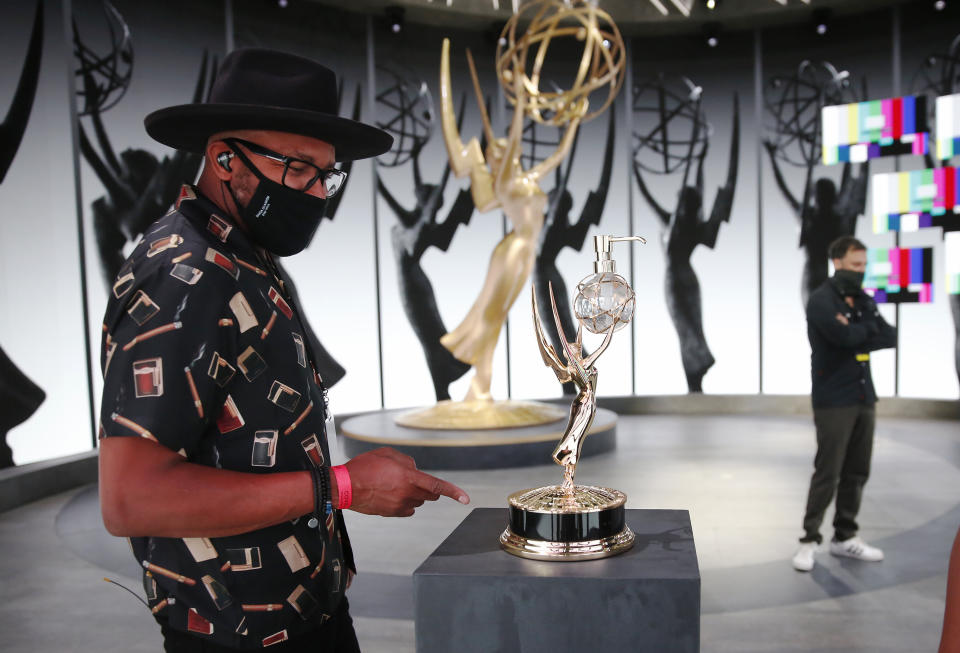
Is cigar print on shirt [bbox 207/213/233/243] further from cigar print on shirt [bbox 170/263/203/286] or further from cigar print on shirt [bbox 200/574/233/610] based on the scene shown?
cigar print on shirt [bbox 200/574/233/610]

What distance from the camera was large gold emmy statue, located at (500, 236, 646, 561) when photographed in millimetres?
1511

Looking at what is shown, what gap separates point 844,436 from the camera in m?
4.14

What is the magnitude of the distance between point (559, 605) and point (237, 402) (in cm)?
64

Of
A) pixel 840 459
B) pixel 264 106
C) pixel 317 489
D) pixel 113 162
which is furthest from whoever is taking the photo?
pixel 113 162

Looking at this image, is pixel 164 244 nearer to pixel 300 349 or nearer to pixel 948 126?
pixel 300 349

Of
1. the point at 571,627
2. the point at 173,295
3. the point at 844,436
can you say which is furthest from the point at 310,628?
the point at 844,436

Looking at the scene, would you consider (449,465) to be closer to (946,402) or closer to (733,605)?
(733,605)

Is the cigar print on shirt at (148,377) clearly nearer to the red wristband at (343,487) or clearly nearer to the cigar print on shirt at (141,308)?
the cigar print on shirt at (141,308)

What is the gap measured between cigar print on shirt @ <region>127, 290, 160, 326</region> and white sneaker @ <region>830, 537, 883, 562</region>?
4172 millimetres

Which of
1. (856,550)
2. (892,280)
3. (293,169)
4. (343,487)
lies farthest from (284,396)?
(892,280)

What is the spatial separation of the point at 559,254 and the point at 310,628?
9.36m

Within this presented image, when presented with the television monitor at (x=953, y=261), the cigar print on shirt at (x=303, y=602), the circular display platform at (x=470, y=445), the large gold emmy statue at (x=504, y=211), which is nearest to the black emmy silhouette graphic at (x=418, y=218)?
the large gold emmy statue at (x=504, y=211)

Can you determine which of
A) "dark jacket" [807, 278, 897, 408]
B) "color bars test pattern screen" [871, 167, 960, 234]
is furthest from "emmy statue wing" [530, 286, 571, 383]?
"color bars test pattern screen" [871, 167, 960, 234]

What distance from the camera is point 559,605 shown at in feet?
4.57
